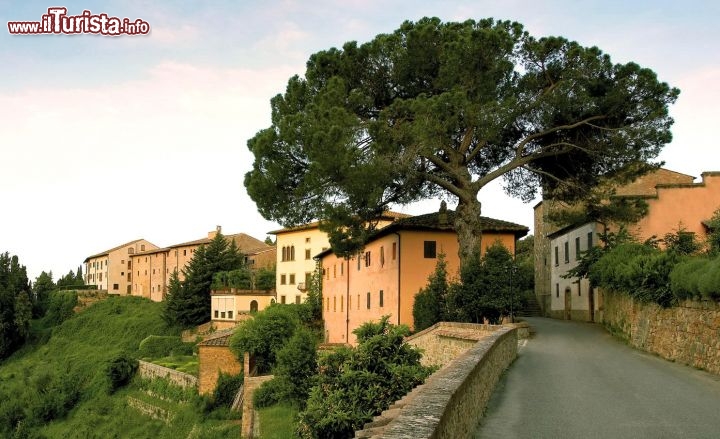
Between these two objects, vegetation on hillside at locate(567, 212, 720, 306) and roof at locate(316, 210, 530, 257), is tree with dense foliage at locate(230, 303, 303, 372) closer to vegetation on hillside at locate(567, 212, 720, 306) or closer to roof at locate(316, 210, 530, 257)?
roof at locate(316, 210, 530, 257)

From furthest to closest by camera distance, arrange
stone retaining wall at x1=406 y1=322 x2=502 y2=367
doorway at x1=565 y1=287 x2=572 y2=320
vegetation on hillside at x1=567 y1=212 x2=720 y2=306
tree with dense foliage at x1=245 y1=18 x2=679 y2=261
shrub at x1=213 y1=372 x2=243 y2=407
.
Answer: doorway at x1=565 y1=287 x2=572 y2=320, shrub at x1=213 y1=372 x2=243 y2=407, tree with dense foliage at x1=245 y1=18 x2=679 y2=261, stone retaining wall at x1=406 y1=322 x2=502 y2=367, vegetation on hillside at x1=567 y1=212 x2=720 y2=306

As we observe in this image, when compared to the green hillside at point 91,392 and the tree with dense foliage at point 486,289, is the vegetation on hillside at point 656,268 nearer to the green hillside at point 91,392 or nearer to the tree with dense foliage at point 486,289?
the tree with dense foliage at point 486,289

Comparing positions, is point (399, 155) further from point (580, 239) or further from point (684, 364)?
point (580, 239)

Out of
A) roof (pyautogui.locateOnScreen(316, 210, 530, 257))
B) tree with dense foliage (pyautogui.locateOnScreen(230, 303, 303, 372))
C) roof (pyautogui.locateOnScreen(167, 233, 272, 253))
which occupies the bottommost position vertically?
tree with dense foliage (pyautogui.locateOnScreen(230, 303, 303, 372))

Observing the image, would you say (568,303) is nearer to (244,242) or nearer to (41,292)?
(244,242)

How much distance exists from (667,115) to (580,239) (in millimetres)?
11561

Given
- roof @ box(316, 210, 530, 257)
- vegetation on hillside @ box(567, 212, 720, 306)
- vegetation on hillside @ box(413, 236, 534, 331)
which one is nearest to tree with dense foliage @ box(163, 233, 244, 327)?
roof @ box(316, 210, 530, 257)

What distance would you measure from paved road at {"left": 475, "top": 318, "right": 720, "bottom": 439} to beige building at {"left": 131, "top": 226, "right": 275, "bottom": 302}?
6267 cm

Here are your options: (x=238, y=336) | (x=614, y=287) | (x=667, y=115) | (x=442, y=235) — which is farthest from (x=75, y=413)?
(x=667, y=115)

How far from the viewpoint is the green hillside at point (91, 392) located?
123 ft

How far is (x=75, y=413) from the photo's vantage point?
157 feet

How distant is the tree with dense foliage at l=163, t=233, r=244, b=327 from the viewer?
66.0 meters

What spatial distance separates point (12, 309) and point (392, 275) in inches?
2292

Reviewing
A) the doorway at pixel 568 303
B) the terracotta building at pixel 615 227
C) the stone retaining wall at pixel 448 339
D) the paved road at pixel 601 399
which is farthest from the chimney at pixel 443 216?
the paved road at pixel 601 399
